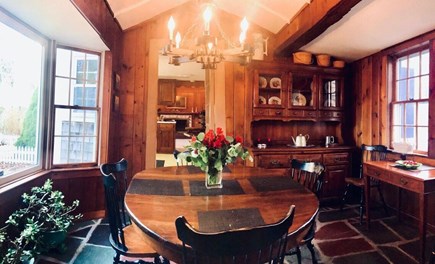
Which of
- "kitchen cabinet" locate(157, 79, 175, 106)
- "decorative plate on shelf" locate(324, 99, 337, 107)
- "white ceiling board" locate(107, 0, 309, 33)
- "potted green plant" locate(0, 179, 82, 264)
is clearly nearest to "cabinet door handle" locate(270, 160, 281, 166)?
"decorative plate on shelf" locate(324, 99, 337, 107)

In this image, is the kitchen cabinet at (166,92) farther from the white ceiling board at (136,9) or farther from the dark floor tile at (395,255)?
the dark floor tile at (395,255)

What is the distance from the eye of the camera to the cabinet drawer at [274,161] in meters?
3.42

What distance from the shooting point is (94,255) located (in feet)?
7.33

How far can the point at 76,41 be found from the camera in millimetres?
2779

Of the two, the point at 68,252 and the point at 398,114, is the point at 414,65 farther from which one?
the point at 68,252

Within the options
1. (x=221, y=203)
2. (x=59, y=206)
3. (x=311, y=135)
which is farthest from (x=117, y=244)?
(x=311, y=135)

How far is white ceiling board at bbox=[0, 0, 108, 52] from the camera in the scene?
1.95 metres

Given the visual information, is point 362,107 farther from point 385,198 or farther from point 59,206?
point 59,206

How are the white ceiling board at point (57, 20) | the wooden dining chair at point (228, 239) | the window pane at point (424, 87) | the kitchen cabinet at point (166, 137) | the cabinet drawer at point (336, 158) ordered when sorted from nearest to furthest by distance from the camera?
the wooden dining chair at point (228, 239), the white ceiling board at point (57, 20), the window pane at point (424, 87), the cabinet drawer at point (336, 158), the kitchen cabinet at point (166, 137)

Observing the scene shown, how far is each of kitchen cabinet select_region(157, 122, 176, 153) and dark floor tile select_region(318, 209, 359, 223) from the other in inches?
200

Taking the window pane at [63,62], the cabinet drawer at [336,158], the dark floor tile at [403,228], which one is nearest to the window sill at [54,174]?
the window pane at [63,62]

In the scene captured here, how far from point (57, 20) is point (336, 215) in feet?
12.8

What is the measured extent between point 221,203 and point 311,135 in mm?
3112

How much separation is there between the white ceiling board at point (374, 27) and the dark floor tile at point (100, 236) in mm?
3564
